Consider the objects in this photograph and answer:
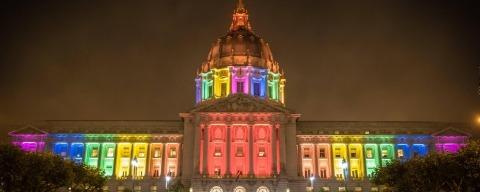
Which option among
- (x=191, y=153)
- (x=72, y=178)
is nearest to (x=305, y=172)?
(x=191, y=153)

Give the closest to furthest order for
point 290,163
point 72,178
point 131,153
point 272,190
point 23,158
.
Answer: point 23,158 → point 72,178 → point 272,190 → point 290,163 → point 131,153

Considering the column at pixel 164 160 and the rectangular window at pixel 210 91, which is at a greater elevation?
the rectangular window at pixel 210 91

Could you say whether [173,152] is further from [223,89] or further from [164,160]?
[223,89]

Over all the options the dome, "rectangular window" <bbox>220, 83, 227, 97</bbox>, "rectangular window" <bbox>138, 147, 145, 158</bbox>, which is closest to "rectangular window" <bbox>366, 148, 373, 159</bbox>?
the dome

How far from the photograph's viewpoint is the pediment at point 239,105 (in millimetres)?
103625

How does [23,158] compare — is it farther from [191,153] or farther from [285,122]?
[285,122]

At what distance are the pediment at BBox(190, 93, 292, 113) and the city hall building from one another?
0.63 ft

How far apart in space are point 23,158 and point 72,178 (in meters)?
8.47

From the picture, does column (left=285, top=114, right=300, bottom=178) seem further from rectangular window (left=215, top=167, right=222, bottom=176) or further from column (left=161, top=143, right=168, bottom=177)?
column (left=161, top=143, right=168, bottom=177)

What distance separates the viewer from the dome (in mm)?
120312

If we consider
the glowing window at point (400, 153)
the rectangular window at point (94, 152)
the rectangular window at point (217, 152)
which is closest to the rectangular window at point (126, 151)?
the rectangular window at point (94, 152)

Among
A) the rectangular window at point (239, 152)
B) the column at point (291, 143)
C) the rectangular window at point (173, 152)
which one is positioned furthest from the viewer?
the rectangular window at point (173, 152)

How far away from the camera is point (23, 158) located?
51844mm

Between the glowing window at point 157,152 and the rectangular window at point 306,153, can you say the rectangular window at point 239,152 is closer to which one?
the rectangular window at point 306,153
